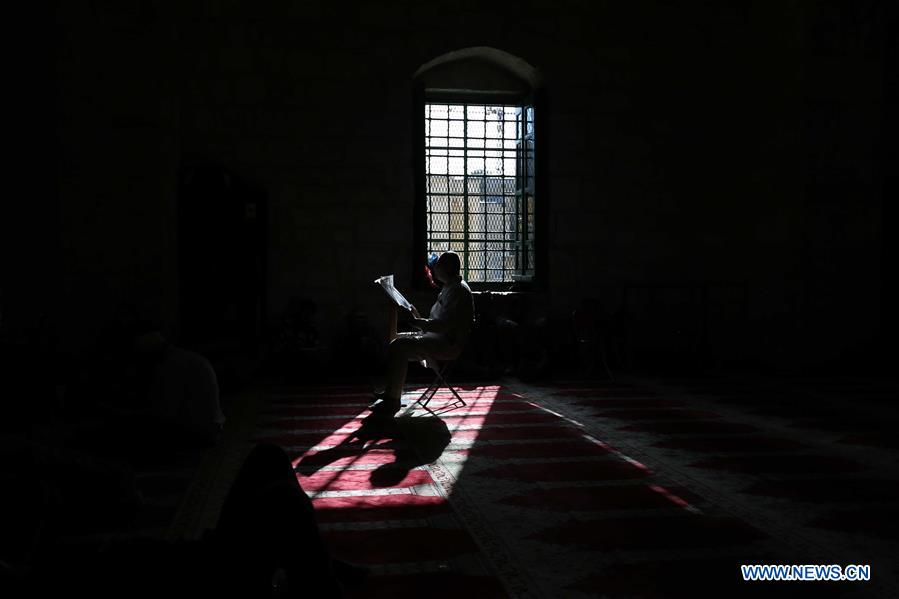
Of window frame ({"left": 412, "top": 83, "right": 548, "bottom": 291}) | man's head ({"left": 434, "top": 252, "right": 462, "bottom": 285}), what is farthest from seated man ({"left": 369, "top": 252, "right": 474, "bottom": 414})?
window frame ({"left": 412, "top": 83, "right": 548, "bottom": 291})

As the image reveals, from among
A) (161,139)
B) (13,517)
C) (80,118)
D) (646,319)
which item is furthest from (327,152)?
(13,517)

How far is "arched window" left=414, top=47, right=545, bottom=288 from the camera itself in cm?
1000

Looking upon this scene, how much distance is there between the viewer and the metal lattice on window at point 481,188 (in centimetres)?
1014

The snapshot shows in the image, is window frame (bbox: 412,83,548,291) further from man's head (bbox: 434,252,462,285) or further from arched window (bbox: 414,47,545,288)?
man's head (bbox: 434,252,462,285)

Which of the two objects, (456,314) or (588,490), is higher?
(456,314)

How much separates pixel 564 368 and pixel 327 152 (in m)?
3.56

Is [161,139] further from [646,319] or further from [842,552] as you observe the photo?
[842,552]

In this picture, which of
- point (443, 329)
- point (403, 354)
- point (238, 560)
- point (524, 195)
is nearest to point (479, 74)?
point (524, 195)

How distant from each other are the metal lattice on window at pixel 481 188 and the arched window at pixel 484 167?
0.04 ft

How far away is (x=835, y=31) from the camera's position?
366 inches

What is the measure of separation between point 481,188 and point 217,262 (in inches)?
140

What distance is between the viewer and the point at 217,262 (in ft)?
26.7

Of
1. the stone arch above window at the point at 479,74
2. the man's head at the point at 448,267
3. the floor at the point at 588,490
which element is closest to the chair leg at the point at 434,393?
the floor at the point at 588,490

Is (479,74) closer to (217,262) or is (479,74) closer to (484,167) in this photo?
(484,167)
